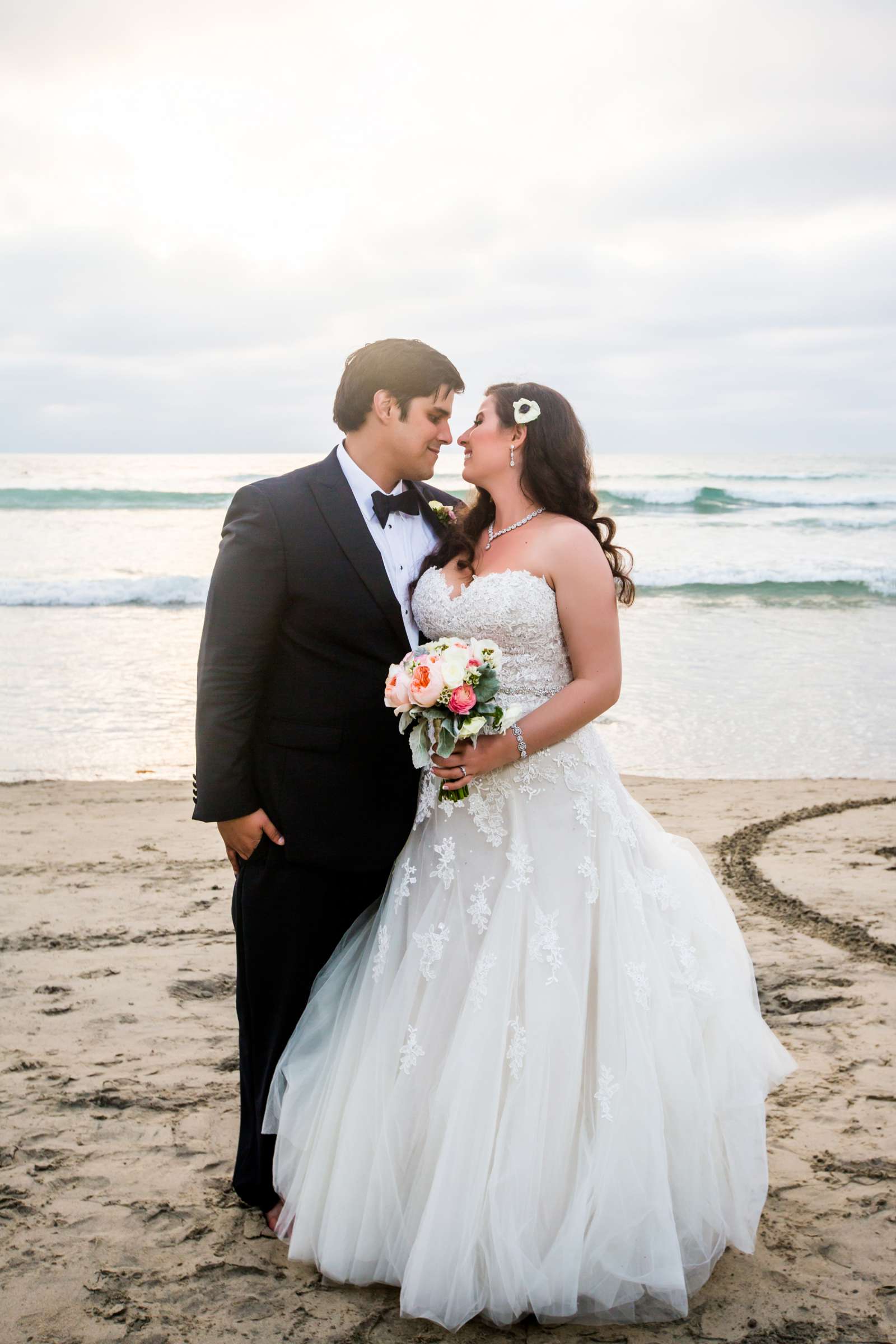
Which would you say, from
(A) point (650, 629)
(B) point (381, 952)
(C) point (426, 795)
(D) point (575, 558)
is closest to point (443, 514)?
(D) point (575, 558)

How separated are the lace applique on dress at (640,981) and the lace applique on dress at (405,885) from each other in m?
0.60

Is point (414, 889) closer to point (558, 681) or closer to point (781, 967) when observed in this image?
point (558, 681)

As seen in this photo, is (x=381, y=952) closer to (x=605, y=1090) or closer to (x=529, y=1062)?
(x=529, y=1062)

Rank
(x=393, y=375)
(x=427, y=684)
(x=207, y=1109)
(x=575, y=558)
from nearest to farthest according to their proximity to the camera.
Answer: (x=427, y=684) < (x=575, y=558) < (x=393, y=375) < (x=207, y=1109)

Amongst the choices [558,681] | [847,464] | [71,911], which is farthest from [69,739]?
[847,464]

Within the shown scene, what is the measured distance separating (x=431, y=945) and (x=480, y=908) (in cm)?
16

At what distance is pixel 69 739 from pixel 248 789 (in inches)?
255

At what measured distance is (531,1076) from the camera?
2.66 metres

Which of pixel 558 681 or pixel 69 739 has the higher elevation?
pixel 558 681

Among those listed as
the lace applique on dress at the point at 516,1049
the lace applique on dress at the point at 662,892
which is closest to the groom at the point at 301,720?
the lace applique on dress at the point at 516,1049

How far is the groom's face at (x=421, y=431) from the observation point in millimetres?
3156

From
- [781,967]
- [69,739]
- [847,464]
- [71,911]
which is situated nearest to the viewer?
[781,967]

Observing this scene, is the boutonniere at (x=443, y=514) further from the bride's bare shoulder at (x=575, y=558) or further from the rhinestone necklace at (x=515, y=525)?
the bride's bare shoulder at (x=575, y=558)

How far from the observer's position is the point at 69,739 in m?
8.98
